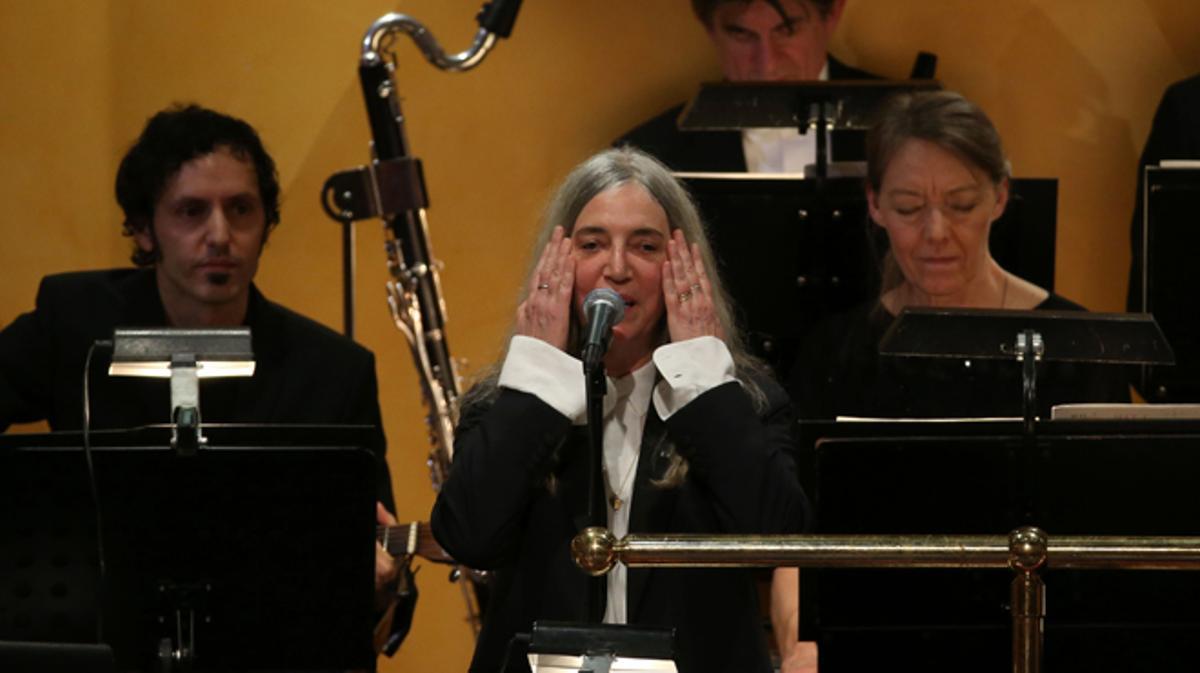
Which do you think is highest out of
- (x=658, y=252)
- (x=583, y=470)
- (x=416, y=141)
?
(x=416, y=141)

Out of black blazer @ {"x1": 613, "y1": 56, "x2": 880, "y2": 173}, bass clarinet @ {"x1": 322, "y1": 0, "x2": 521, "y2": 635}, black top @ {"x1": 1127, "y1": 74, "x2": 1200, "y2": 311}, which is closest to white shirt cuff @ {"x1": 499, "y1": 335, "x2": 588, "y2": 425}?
bass clarinet @ {"x1": 322, "y1": 0, "x2": 521, "y2": 635}

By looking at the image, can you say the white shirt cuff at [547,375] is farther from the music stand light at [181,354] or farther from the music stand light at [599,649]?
the music stand light at [599,649]

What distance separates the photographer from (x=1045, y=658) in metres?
2.55

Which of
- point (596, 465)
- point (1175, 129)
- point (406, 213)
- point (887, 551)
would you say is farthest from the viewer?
point (1175, 129)

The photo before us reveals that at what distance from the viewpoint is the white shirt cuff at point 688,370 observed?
2.69m

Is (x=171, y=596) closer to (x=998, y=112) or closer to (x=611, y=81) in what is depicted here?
(x=611, y=81)

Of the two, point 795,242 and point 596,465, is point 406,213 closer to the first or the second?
point 795,242

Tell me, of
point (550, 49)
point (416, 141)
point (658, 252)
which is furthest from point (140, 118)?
point (658, 252)

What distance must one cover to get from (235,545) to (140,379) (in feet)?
2.91

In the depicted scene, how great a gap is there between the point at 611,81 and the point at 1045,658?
2.71 metres

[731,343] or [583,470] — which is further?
[731,343]

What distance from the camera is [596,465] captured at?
228 cm

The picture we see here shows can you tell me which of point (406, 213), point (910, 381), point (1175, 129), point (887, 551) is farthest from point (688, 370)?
point (1175, 129)

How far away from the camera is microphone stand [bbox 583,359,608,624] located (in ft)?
7.27
